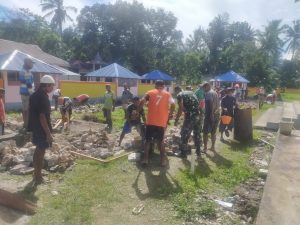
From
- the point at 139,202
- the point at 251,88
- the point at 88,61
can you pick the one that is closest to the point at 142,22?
the point at 88,61

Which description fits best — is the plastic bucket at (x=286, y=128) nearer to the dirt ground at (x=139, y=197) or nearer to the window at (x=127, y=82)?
the dirt ground at (x=139, y=197)

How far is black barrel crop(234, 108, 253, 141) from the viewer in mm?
11086

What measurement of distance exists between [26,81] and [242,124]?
21.7 feet

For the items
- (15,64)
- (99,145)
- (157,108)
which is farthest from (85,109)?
(157,108)

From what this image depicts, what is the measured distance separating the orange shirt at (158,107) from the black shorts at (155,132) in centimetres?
11

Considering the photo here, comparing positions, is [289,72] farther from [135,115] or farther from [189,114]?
[135,115]

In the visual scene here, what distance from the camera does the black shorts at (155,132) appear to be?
279 inches

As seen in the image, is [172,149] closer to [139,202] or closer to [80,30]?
[139,202]

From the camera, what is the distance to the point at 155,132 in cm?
712

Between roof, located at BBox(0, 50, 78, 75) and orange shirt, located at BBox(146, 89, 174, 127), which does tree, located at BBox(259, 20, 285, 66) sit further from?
orange shirt, located at BBox(146, 89, 174, 127)

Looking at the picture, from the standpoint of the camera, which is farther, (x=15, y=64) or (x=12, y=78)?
(x=12, y=78)

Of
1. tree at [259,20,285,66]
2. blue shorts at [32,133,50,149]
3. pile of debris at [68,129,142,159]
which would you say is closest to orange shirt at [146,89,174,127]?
pile of debris at [68,129,142,159]

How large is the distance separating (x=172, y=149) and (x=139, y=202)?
3.09 meters

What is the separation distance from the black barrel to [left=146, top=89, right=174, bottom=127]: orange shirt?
15.7 ft
